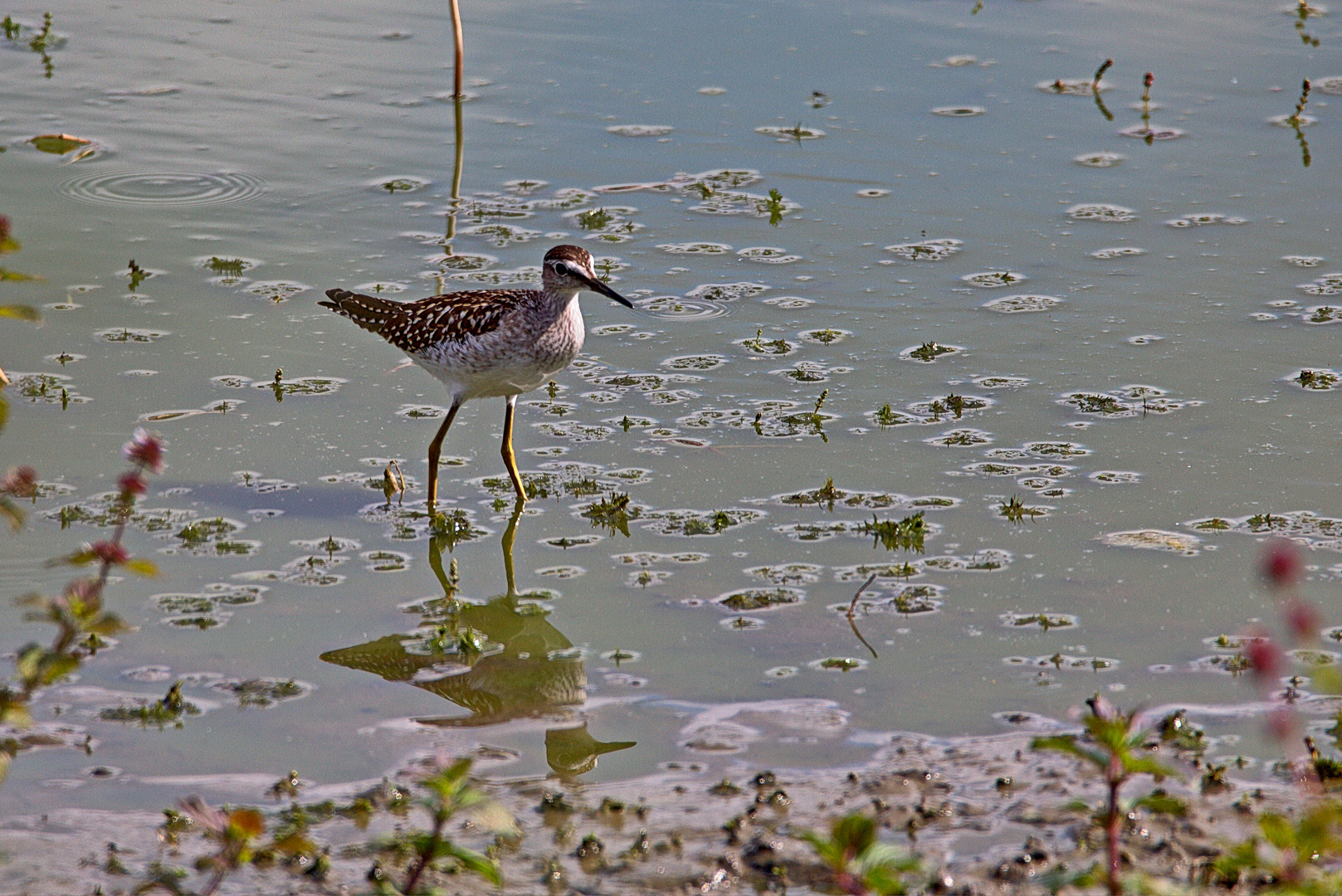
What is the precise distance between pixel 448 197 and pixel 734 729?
22.3 feet

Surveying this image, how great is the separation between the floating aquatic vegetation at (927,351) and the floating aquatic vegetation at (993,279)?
993mm

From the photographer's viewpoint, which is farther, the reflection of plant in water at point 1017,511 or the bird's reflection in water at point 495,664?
the reflection of plant in water at point 1017,511

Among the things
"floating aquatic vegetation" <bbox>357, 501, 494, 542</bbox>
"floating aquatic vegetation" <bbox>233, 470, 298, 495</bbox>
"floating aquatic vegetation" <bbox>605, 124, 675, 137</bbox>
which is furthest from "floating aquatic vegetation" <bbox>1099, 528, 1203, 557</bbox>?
"floating aquatic vegetation" <bbox>605, 124, 675, 137</bbox>

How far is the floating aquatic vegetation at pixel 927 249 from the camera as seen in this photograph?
10680mm

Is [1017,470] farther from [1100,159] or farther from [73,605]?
[73,605]

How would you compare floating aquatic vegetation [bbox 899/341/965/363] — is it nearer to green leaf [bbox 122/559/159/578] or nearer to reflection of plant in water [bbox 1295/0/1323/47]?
green leaf [bbox 122/559/159/578]

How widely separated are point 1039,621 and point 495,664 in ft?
8.04

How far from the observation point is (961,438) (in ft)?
27.5

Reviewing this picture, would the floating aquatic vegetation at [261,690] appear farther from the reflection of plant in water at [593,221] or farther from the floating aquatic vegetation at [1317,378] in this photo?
the floating aquatic vegetation at [1317,378]

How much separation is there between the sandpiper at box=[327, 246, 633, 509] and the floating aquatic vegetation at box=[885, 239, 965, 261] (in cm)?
328

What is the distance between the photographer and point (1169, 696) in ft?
19.9

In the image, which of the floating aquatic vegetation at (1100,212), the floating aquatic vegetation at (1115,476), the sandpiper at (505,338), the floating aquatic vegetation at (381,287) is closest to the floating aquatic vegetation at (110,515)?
the sandpiper at (505,338)

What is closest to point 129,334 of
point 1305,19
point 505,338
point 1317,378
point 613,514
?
point 505,338

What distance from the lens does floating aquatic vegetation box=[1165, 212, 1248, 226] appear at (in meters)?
11.2
